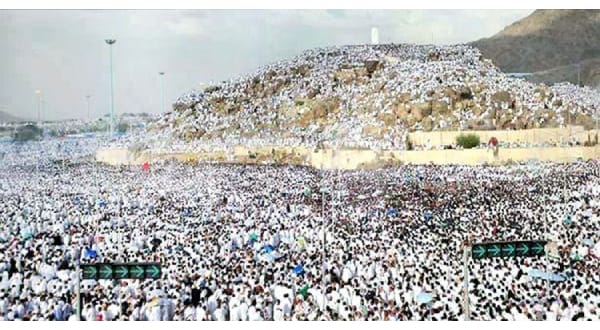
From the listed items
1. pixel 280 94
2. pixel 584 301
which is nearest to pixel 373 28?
pixel 584 301

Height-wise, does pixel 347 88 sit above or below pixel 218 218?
above

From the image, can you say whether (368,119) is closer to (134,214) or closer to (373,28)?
(373,28)

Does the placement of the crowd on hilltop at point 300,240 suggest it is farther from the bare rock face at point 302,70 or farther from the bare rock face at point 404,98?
the bare rock face at point 302,70

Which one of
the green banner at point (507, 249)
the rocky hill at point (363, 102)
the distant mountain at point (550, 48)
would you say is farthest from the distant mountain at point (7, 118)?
the distant mountain at point (550, 48)

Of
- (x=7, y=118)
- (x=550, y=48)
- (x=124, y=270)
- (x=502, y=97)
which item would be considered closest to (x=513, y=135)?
(x=502, y=97)

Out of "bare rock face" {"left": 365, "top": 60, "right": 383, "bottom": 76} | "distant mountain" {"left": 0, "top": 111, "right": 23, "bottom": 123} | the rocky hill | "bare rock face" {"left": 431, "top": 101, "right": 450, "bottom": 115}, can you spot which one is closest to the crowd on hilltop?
"distant mountain" {"left": 0, "top": 111, "right": 23, "bottom": 123}

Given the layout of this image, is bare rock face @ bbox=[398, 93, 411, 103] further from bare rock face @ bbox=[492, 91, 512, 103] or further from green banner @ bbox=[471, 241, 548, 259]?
green banner @ bbox=[471, 241, 548, 259]
